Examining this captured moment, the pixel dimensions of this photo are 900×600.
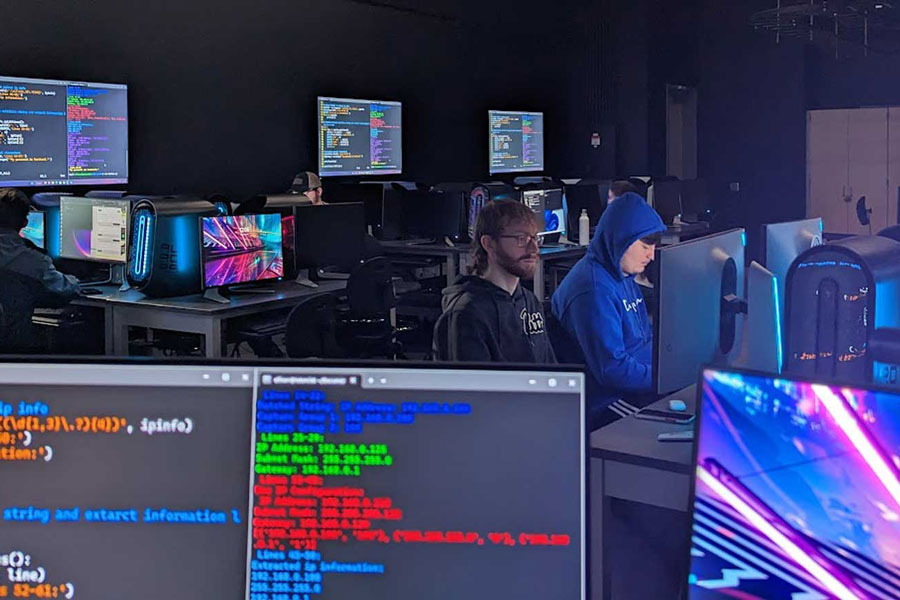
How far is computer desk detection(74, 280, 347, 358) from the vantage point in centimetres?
483

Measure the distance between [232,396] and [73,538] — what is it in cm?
24

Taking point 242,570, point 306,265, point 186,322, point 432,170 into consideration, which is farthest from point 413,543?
point 432,170

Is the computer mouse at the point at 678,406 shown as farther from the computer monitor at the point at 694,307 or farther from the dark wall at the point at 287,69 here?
the dark wall at the point at 287,69

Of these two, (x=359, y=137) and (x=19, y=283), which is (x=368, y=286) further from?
(x=359, y=137)

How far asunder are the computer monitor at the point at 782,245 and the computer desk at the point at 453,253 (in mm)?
4274

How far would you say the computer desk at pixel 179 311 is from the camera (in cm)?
483

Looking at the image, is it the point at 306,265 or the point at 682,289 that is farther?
the point at 306,265

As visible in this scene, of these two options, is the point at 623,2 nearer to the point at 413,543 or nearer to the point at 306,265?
the point at 306,265

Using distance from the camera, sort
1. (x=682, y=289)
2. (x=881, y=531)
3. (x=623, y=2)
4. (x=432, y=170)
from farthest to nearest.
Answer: (x=623, y=2)
(x=432, y=170)
(x=682, y=289)
(x=881, y=531)

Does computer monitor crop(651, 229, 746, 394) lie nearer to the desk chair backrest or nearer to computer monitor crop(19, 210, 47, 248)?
the desk chair backrest

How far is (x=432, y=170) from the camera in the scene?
10273 millimetres

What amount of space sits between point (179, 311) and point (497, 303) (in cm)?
227

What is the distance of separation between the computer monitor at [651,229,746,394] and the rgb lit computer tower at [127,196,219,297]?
129 inches

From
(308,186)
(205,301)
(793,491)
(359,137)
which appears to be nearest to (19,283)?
(205,301)
